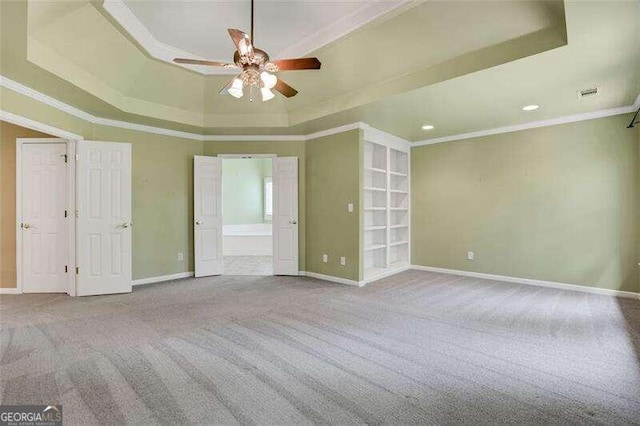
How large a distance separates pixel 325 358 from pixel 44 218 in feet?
14.9

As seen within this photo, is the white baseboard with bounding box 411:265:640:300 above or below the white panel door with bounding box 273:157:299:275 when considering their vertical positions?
below

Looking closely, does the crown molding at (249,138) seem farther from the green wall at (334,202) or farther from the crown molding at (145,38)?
the crown molding at (145,38)

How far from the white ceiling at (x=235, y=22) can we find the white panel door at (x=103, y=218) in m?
1.67

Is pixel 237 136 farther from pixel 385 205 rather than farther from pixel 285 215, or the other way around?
pixel 385 205

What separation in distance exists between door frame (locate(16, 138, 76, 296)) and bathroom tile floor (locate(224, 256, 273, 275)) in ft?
7.35

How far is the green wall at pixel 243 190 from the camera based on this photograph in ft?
32.4

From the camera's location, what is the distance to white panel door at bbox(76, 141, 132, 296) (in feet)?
13.7

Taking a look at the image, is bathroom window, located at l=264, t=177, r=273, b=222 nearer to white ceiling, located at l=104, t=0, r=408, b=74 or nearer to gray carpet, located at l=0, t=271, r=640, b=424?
gray carpet, located at l=0, t=271, r=640, b=424

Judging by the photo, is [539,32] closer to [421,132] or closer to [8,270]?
[421,132]

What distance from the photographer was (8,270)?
4305 mm

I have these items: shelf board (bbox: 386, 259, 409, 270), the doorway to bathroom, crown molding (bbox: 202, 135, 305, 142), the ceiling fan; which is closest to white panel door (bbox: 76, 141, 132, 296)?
crown molding (bbox: 202, 135, 305, 142)

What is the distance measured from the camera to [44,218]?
435 centimetres

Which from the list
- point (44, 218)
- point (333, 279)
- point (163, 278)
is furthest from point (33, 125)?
point (333, 279)

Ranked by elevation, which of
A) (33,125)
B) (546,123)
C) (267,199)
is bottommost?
(267,199)
